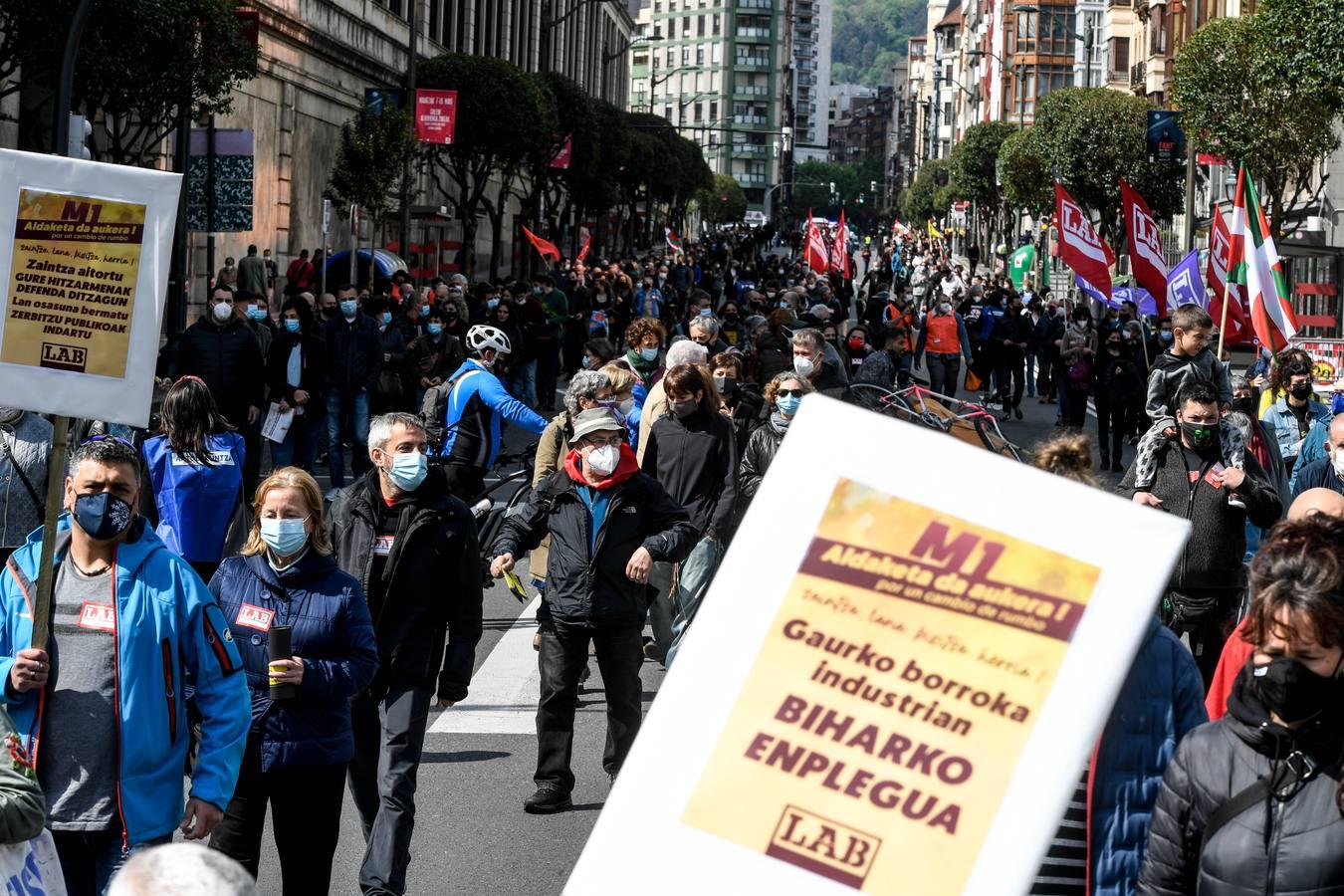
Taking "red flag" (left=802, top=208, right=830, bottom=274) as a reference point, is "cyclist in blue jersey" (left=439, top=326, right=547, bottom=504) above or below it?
below

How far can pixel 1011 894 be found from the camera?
7.38ft

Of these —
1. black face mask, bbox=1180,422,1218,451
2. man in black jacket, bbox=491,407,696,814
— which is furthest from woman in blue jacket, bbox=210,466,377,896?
black face mask, bbox=1180,422,1218,451

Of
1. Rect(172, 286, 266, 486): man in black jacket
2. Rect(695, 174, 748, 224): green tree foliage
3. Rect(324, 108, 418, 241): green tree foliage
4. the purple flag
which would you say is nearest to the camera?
Rect(172, 286, 266, 486): man in black jacket

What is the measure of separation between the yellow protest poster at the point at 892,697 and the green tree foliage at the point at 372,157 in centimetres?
3320

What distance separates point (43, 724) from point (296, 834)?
1.12m

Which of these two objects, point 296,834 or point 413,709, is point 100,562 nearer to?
point 296,834

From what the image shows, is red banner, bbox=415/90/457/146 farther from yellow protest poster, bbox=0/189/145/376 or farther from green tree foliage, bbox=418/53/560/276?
yellow protest poster, bbox=0/189/145/376

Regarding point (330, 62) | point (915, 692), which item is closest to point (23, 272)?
point (915, 692)

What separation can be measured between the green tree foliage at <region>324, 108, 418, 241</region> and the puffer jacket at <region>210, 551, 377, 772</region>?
29.6m

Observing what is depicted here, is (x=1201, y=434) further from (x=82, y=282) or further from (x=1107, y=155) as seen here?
(x=1107, y=155)

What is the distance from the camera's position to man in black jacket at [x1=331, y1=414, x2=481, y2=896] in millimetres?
6613

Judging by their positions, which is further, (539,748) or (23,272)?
(539,748)

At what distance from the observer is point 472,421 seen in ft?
37.9

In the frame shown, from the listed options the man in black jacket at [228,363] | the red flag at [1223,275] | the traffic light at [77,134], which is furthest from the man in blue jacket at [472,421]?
the red flag at [1223,275]
